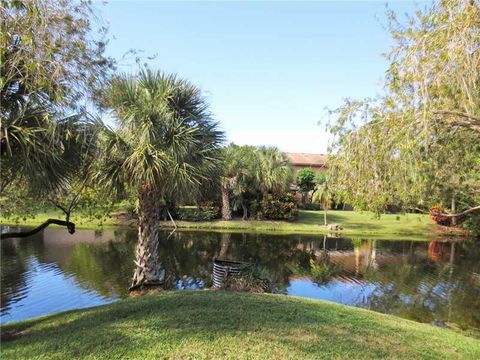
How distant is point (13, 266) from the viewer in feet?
55.4

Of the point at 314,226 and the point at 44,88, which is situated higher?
the point at 44,88

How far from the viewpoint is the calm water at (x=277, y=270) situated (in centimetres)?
1281

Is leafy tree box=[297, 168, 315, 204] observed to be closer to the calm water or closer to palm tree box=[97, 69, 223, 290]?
the calm water

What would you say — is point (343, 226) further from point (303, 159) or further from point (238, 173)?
point (303, 159)

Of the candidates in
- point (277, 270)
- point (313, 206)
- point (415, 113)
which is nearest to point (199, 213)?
point (313, 206)

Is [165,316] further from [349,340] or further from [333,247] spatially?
[333,247]

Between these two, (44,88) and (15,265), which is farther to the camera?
(15,265)

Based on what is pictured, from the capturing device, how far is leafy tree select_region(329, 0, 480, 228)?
5301mm

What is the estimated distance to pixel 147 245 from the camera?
12.5 m

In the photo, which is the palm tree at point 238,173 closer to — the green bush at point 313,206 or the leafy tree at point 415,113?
the green bush at point 313,206

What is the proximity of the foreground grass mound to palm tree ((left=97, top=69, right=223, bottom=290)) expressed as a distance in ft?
12.4

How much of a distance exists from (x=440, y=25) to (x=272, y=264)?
1582 centimetres

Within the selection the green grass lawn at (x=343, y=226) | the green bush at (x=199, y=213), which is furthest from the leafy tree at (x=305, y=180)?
the green bush at (x=199, y=213)

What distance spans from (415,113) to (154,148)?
7.39 metres
